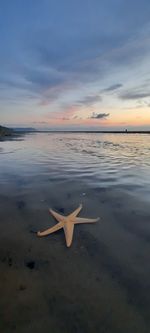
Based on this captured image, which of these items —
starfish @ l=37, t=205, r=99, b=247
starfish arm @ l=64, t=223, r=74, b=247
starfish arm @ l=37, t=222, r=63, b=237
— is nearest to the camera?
starfish arm @ l=64, t=223, r=74, b=247

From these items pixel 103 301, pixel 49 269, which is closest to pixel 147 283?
pixel 103 301

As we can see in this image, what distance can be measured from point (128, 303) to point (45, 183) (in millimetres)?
6201

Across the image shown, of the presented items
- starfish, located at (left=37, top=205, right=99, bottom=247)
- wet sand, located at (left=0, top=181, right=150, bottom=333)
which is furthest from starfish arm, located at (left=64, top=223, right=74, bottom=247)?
wet sand, located at (left=0, top=181, right=150, bottom=333)

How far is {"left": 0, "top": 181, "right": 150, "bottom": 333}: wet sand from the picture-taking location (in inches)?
107

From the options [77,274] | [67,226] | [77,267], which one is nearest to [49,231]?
[67,226]

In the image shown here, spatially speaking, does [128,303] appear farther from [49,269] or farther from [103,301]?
[49,269]

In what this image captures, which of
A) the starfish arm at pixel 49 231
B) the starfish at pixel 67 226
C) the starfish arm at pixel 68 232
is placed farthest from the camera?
the starfish arm at pixel 49 231

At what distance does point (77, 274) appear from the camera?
3.48 meters

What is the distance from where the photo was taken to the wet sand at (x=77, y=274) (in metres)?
2.71

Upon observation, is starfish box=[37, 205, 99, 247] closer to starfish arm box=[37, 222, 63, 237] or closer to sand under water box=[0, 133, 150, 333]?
starfish arm box=[37, 222, 63, 237]

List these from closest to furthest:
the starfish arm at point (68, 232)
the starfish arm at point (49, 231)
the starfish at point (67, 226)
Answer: the starfish arm at point (68, 232) < the starfish at point (67, 226) < the starfish arm at point (49, 231)

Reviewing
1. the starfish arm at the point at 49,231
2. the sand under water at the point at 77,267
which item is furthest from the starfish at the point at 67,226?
the sand under water at the point at 77,267

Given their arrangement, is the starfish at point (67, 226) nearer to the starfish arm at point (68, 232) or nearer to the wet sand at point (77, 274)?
the starfish arm at point (68, 232)

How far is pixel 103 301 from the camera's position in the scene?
2975 millimetres
